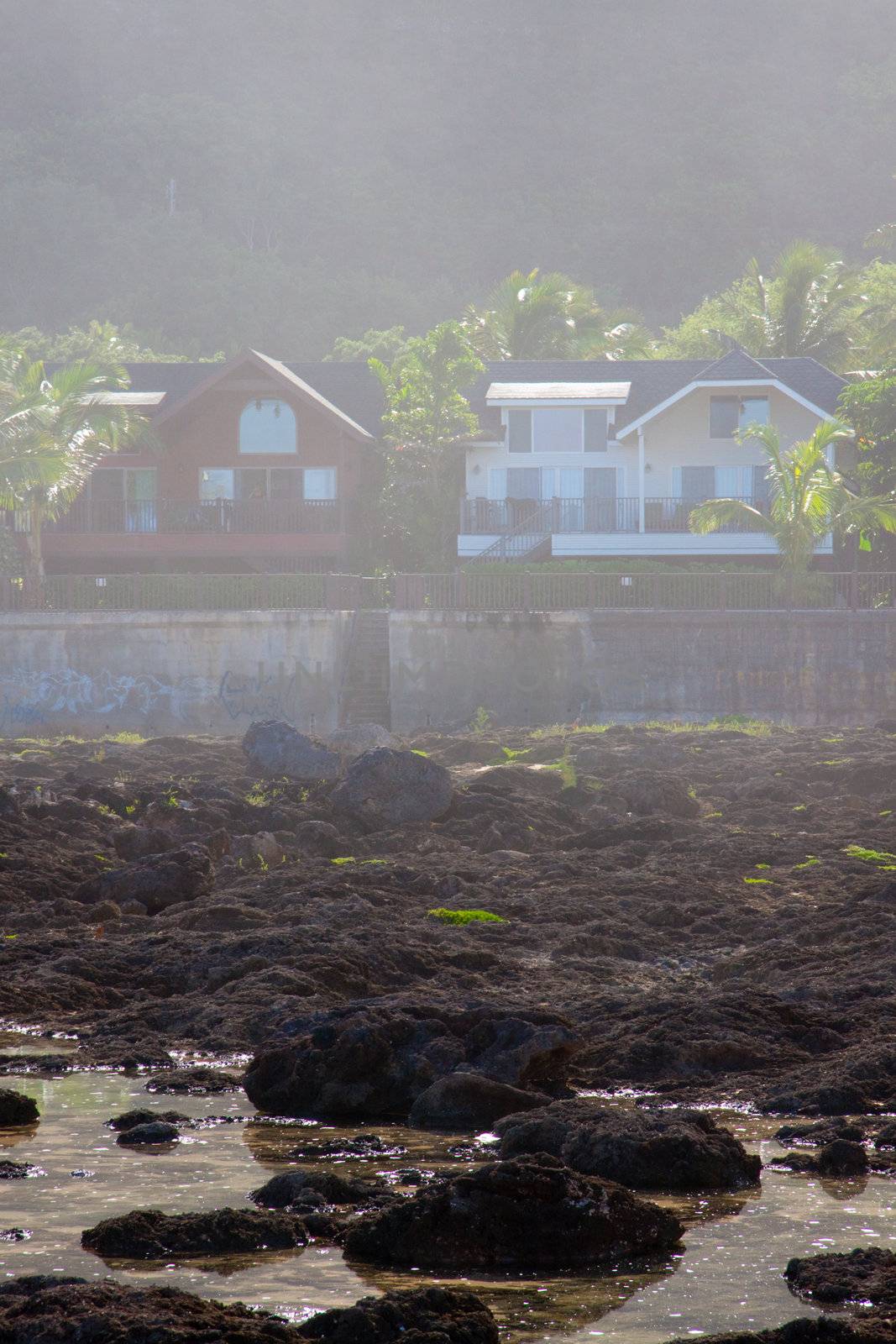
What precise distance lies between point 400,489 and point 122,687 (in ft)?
36.6

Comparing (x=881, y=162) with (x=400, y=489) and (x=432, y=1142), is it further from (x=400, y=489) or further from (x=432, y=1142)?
(x=432, y=1142)

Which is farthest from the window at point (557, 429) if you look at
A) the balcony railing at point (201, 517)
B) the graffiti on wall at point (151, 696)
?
the graffiti on wall at point (151, 696)

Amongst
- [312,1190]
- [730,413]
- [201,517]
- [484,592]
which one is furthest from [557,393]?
[312,1190]

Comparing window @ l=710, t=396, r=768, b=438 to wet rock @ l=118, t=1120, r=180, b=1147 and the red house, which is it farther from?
wet rock @ l=118, t=1120, r=180, b=1147

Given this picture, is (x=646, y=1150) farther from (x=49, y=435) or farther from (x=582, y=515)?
(x=582, y=515)

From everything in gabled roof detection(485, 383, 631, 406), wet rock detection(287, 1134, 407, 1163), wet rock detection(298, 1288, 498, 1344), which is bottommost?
wet rock detection(287, 1134, 407, 1163)

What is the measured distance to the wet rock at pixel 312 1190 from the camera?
682 centimetres

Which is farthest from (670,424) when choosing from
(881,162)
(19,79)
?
(19,79)

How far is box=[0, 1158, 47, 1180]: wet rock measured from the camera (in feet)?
23.8

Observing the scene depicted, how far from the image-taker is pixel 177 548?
43562 mm

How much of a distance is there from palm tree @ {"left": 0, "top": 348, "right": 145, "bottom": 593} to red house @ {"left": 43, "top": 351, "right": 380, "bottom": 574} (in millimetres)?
1255

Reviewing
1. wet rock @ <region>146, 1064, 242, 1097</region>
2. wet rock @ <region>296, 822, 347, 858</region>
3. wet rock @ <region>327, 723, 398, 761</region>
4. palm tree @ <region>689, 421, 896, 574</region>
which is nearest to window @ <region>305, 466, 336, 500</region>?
palm tree @ <region>689, 421, 896, 574</region>

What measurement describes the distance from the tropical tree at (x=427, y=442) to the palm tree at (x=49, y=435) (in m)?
6.71

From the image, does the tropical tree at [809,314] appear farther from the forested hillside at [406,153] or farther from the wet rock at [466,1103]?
the wet rock at [466,1103]
